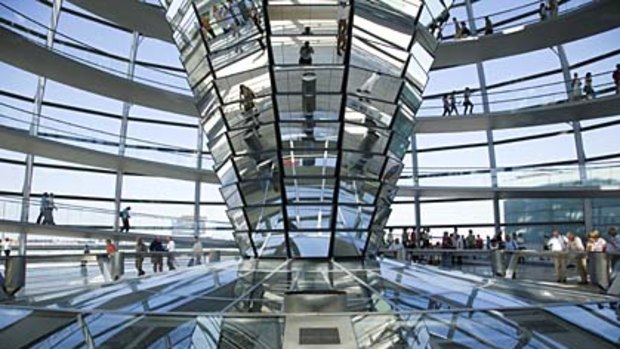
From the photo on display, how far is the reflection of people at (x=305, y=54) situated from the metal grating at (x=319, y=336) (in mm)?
6023

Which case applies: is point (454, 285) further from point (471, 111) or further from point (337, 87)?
point (471, 111)

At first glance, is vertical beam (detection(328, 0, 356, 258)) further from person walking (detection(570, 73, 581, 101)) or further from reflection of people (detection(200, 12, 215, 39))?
person walking (detection(570, 73, 581, 101))

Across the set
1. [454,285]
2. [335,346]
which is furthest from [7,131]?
[335,346]

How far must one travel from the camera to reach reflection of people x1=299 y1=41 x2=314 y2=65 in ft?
30.6

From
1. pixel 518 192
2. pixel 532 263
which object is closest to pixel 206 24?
pixel 532 263

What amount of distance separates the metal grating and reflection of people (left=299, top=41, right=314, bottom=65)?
19.8 feet

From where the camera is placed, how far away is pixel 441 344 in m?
4.05

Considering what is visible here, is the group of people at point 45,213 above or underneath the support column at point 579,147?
underneath

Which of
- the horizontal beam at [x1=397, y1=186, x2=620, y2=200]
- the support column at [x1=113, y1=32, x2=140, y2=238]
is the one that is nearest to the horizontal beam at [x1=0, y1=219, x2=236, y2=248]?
the support column at [x1=113, y1=32, x2=140, y2=238]

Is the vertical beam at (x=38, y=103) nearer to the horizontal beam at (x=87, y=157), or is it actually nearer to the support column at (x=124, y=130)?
the horizontal beam at (x=87, y=157)

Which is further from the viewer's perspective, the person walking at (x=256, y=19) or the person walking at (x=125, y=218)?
the person walking at (x=125, y=218)

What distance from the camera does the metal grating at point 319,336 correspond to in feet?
12.6

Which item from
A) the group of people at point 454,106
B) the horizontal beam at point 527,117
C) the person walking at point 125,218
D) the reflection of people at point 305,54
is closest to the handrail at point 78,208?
the person walking at point 125,218

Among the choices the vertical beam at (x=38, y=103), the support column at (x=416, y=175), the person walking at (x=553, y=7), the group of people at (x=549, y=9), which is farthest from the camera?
the support column at (x=416, y=175)
